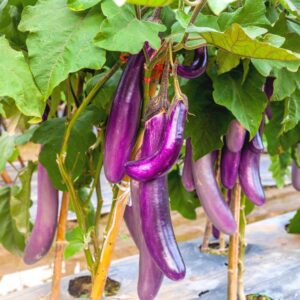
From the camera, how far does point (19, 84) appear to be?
47 centimetres

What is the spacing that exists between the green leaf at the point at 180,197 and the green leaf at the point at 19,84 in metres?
0.67

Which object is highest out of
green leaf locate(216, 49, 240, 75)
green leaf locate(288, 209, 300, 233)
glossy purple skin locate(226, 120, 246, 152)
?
green leaf locate(216, 49, 240, 75)

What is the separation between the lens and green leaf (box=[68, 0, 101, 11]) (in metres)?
0.48

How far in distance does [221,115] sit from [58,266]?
367 millimetres

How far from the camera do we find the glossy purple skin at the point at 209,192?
0.70 m

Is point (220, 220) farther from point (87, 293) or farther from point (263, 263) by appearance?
point (263, 263)

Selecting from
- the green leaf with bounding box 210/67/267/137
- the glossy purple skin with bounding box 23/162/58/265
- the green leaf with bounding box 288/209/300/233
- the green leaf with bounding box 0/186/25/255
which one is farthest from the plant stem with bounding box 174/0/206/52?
the green leaf with bounding box 288/209/300/233

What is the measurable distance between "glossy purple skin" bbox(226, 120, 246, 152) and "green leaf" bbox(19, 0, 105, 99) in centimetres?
27

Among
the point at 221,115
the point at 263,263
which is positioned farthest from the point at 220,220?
the point at 263,263

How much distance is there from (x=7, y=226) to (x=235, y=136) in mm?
498

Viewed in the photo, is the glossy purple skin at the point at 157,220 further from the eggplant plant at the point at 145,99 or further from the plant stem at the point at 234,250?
the plant stem at the point at 234,250

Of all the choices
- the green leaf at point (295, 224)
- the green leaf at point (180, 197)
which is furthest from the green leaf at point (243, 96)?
the green leaf at point (295, 224)

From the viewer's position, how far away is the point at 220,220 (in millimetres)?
708

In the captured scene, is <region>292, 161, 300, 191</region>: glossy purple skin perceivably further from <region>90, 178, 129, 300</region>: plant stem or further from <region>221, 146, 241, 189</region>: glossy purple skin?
<region>90, 178, 129, 300</region>: plant stem
